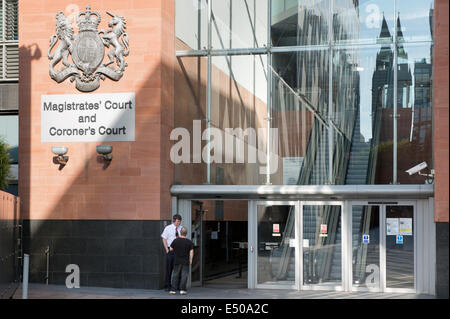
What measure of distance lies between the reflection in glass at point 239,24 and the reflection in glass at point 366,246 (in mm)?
4435

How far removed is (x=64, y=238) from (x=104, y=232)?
3.21 ft

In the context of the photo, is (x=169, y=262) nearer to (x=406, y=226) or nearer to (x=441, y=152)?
(x=406, y=226)

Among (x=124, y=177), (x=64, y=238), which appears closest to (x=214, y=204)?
(x=124, y=177)

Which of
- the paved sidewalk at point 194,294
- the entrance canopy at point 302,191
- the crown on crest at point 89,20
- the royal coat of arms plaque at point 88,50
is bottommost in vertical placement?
the paved sidewalk at point 194,294

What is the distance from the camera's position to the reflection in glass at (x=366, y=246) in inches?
696

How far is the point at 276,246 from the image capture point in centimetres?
1827

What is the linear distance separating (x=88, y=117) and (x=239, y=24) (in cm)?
411

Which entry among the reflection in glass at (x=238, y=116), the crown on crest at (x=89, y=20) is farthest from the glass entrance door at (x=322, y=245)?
the crown on crest at (x=89, y=20)

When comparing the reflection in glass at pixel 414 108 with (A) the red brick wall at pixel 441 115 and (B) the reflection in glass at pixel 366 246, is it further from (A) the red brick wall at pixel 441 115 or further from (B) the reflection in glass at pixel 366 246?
(B) the reflection in glass at pixel 366 246

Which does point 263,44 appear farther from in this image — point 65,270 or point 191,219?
point 65,270

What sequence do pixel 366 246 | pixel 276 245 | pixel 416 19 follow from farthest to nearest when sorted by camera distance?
1. pixel 276 245
2. pixel 366 246
3. pixel 416 19

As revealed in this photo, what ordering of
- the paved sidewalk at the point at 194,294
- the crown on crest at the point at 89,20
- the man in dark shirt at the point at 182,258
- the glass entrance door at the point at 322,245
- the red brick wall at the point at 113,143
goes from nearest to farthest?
1. the paved sidewalk at the point at 194,294
2. the man in dark shirt at the point at 182,258
3. the red brick wall at the point at 113,143
4. the glass entrance door at the point at 322,245
5. the crown on crest at the point at 89,20

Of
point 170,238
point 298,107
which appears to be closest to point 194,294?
point 170,238

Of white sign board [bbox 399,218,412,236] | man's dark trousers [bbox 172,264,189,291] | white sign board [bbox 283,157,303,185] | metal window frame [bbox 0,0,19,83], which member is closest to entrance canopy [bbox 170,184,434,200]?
white sign board [bbox 283,157,303,185]
